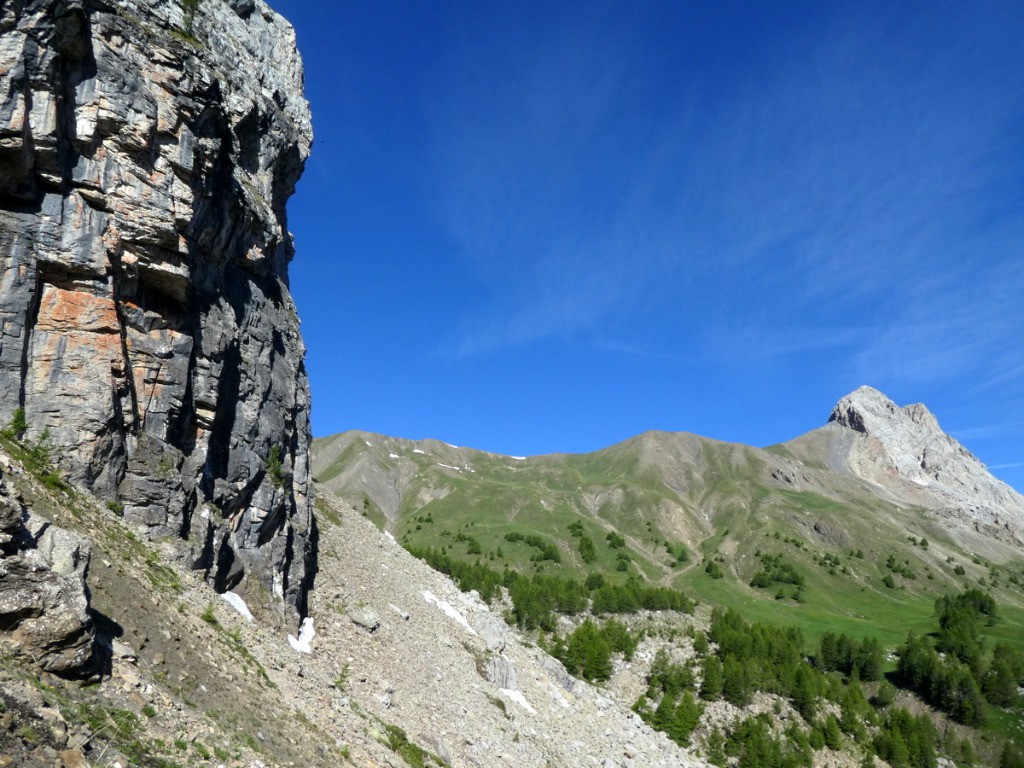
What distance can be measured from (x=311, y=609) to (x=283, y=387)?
1713 centimetres

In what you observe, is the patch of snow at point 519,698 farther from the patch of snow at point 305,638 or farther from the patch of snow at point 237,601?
the patch of snow at point 237,601

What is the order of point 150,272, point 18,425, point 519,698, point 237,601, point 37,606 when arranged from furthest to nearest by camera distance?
point 519,698, point 237,601, point 150,272, point 18,425, point 37,606

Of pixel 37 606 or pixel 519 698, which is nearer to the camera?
pixel 37 606

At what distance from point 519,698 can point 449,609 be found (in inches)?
520

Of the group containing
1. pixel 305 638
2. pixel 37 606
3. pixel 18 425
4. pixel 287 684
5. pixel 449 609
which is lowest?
pixel 287 684

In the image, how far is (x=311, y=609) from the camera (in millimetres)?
44750

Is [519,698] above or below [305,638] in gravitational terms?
below

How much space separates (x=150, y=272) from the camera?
33.9 meters

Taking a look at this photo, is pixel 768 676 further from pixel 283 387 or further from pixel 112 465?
pixel 112 465

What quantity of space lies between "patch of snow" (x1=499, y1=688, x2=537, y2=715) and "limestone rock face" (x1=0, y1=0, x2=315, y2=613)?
19.4 m

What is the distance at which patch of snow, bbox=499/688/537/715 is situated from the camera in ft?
162

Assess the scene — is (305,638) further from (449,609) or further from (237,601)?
(449,609)

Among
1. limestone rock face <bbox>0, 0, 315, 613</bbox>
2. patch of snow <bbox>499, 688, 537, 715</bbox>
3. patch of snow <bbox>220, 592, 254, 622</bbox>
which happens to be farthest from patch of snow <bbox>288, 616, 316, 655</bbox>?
patch of snow <bbox>499, 688, 537, 715</bbox>

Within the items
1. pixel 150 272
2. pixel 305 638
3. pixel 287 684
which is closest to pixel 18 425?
pixel 150 272
